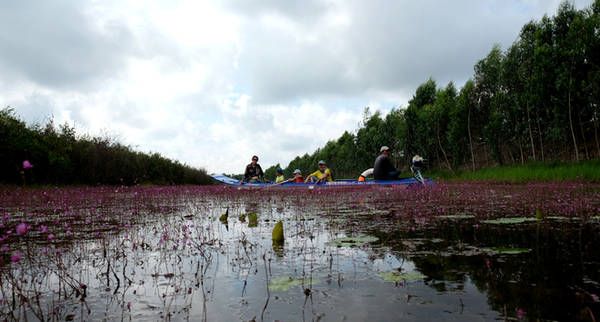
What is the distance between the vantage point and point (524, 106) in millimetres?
22531

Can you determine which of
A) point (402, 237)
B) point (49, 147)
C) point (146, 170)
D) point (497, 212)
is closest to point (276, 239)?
point (402, 237)

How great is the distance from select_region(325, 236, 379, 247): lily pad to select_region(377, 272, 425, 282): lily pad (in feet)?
3.51

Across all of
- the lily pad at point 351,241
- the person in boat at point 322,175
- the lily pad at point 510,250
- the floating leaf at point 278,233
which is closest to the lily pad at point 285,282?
the lily pad at point 351,241

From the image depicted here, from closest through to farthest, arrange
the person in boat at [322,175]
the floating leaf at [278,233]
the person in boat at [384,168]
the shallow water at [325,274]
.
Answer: the shallow water at [325,274] → the floating leaf at [278,233] → the person in boat at [384,168] → the person in boat at [322,175]

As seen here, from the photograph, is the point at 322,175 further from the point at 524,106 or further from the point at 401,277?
the point at 524,106

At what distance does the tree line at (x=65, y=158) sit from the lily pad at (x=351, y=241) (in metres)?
9.54

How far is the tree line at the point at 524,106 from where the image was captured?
18.7m

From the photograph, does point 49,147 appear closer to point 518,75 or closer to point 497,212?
point 497,212

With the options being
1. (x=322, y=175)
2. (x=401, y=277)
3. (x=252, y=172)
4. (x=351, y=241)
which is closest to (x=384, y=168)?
(x=322, y=175)

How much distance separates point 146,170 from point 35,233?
19.2 m

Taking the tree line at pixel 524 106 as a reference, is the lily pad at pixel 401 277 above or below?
below

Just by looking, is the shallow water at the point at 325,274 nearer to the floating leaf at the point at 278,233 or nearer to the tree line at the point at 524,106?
the floating leaf at the point at 278,233

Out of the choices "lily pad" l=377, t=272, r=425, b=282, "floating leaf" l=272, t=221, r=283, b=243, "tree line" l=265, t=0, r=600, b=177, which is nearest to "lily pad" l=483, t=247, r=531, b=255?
"lily pad" l=377, t=272, r=425, b=282

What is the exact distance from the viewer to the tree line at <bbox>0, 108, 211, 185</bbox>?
14602 mm
